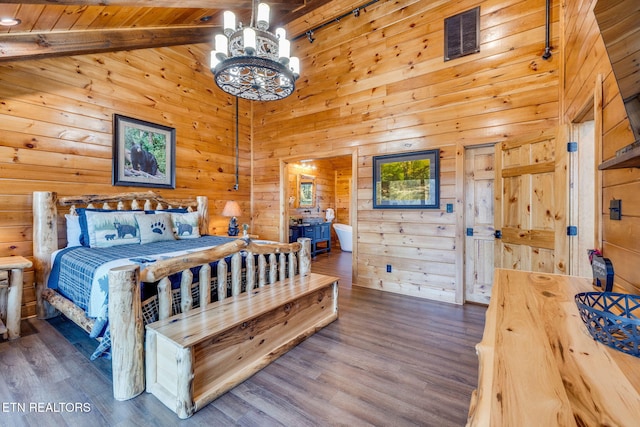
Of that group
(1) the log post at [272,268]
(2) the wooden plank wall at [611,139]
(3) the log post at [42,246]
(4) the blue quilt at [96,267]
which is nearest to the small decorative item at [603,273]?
(2) the wooden plank wall at [611,139]

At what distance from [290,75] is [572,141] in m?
2.70

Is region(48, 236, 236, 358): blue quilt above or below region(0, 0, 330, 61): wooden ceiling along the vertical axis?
below

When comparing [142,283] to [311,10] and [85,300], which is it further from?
[311,10]

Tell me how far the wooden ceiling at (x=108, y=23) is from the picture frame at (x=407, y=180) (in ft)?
8.95

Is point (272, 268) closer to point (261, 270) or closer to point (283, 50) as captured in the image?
point (261, 270)

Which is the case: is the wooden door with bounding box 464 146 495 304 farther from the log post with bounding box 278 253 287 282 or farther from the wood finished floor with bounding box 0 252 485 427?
the log post with bounding box 278 253 287 282

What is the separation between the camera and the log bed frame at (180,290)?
5.65 ft

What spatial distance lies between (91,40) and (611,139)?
4.72 m

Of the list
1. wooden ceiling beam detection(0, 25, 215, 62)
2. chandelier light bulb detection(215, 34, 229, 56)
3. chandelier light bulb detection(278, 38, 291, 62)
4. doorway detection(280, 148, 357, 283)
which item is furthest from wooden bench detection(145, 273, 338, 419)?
doorway detection(280, 148, 357, 283)

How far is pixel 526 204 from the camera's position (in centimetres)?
294

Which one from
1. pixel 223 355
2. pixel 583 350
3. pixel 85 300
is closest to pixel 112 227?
pixel 85 300

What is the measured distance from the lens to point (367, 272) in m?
4.28

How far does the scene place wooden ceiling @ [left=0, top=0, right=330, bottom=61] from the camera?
8.44ft

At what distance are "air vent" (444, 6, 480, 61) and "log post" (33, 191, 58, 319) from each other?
5005 millimetres
